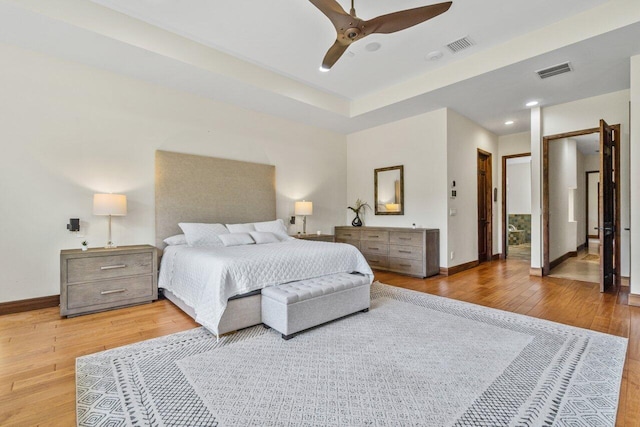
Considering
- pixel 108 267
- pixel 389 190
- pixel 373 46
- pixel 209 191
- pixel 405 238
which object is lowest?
pixel 108 267

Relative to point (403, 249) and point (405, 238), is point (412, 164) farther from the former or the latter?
point (403, 249)

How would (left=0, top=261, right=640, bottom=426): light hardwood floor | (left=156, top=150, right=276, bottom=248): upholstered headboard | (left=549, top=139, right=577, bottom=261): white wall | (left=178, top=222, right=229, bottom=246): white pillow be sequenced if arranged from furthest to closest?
(left=549, top=139, right=577, bottom=261): white wall, (left=156, top=150, right=276, bottom=248): upholstered headboard, (left=178, top=222, right=229, bottom=246): white pillow, (left=0, top=261, right=640, bottom=426): light hardwood floor

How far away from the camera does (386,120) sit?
5.78 metres

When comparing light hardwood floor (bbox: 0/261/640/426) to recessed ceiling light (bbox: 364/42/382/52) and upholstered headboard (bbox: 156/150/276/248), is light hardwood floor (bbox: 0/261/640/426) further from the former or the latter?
recessed ceiling light (bbox: 364/42/382/52)

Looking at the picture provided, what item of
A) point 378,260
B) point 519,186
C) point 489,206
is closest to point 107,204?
point 378,260

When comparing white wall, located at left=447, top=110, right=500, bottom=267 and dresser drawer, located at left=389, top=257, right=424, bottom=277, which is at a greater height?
white wall, located at left=447, top=110, right=500, bottom=267

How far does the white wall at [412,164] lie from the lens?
5.17 meters

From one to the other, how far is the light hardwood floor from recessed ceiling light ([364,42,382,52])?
326cm

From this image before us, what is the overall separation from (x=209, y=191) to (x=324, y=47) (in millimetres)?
2602

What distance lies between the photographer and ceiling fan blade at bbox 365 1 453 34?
8.00ft

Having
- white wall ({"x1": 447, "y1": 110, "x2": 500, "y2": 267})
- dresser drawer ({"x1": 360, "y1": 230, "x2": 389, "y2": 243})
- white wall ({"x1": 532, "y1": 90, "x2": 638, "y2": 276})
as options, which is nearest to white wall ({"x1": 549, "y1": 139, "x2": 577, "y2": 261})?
white wall ({"x1": 532, "y1": 90, "x2": 638, "y2": 276})

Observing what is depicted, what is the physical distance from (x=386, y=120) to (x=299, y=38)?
2756 millimetres

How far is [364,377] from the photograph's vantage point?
77.3 inches

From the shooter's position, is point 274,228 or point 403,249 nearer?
point 274,228
